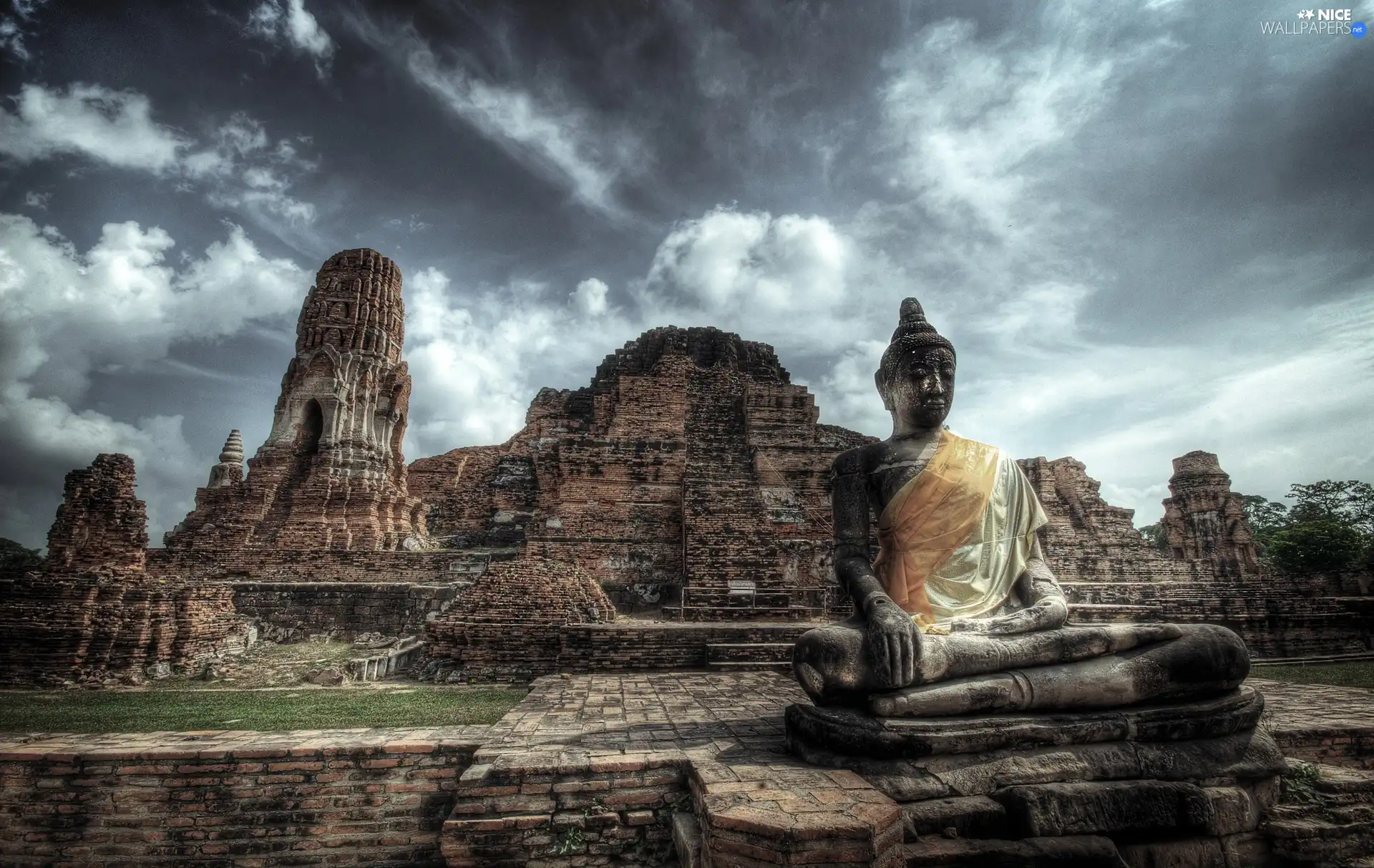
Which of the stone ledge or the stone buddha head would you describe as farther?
the stone buddha head

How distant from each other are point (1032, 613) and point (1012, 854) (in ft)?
4.40

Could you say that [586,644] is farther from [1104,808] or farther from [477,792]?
[1104,808]

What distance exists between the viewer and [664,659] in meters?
7.66

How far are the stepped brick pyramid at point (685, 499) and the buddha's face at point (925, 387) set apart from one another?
6554mm

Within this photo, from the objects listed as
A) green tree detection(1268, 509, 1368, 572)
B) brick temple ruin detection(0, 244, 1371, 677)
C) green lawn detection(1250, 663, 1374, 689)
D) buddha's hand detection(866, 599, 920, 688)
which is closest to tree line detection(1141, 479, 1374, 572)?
green tree detection(1268, 509, 1368, 572)

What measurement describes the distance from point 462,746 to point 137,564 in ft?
35.8

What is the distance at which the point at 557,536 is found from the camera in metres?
13.3

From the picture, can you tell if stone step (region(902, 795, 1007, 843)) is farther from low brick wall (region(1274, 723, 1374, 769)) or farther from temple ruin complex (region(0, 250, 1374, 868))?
low brick wall (region(1274, 723, 1374, 769))

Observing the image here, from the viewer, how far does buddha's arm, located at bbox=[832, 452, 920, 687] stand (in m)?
2.99

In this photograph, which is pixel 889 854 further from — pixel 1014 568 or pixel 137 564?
pixel 137 564

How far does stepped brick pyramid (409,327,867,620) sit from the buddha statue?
6.40 meters

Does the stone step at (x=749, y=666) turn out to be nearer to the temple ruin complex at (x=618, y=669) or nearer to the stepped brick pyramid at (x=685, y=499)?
the temple ruin complex at (x=618, y=669)

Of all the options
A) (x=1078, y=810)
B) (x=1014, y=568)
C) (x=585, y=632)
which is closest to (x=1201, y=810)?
(x=1078, y=810)

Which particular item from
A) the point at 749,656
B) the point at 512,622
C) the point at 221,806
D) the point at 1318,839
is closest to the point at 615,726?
the point at 221,806
